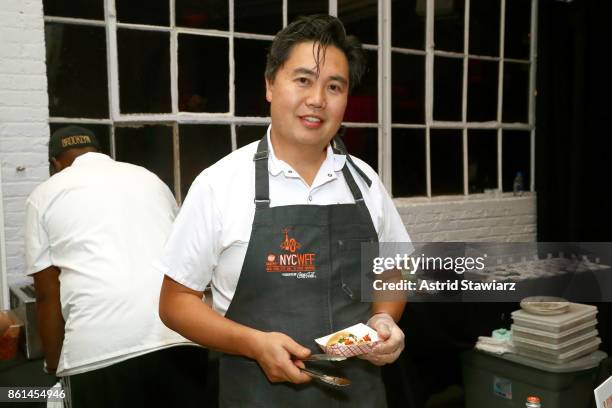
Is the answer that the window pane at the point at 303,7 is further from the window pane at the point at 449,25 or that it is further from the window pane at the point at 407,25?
the window pane at the point at 449,25

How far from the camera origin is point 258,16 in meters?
3.30

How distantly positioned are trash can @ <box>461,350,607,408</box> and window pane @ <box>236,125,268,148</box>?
164cm

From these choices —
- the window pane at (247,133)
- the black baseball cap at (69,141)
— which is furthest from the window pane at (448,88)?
the black baseball cap at (69,141)

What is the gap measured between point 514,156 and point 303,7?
2.07 metres

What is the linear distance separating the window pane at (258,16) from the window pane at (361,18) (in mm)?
448

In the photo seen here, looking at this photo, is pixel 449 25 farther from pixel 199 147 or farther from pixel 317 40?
pixel 317 40

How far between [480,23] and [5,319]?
144 inches

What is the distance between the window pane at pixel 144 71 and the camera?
9.43 feet

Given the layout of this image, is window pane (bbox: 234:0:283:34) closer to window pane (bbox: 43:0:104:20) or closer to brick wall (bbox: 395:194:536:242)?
window pane (bbox: 43:0:104:20)

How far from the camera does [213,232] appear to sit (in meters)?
1.30

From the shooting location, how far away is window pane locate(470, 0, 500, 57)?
13.7 ft

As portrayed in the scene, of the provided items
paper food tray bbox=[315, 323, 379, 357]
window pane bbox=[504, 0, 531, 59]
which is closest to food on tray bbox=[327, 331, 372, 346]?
paper food tray bbox=[315, 323, 379, 357]

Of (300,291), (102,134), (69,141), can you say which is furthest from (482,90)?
(300,291)

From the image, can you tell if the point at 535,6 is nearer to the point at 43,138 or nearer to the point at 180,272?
the point at 43,138
